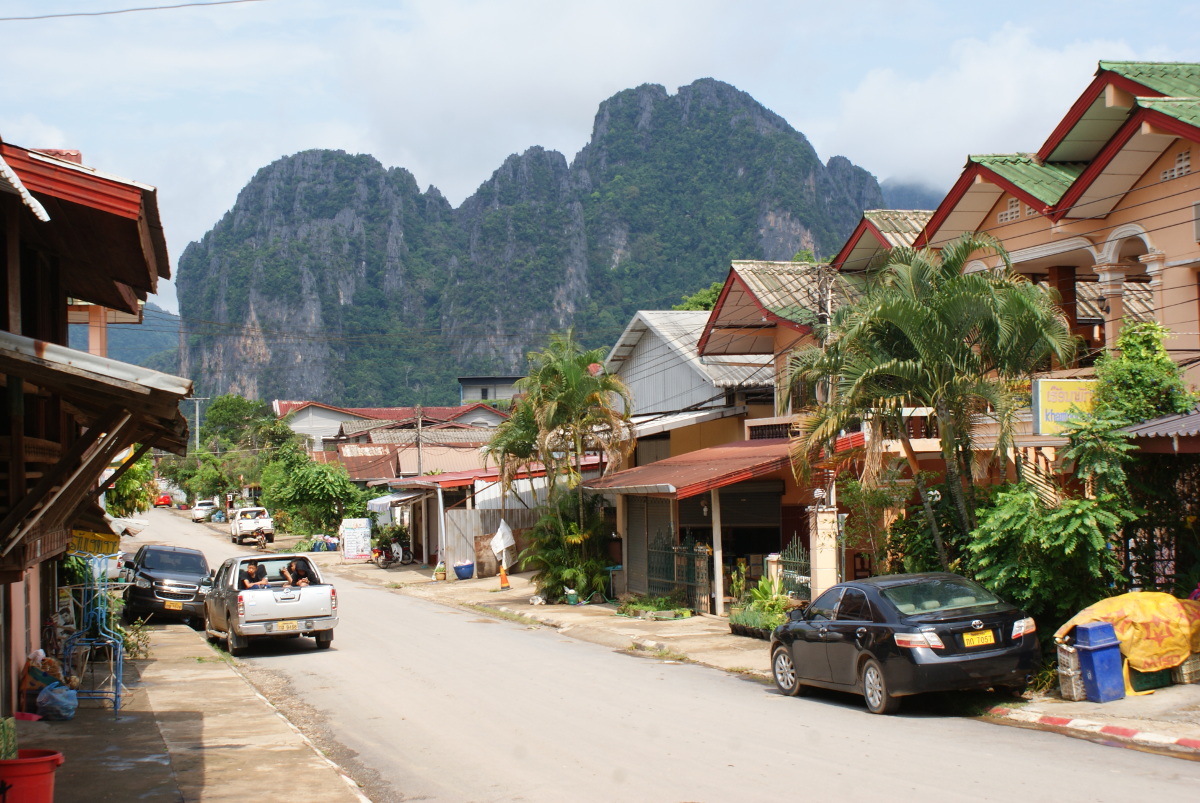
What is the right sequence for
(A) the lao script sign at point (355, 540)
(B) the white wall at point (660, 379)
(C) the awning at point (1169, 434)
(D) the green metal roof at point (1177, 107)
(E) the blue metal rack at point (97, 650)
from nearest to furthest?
(C) the awning at point (1169, 434)
(E) the blue metal rack at point (97, 650)
(D) the green metal roof at point (1177, 107)
(B) the white wall at point (660, 379)
(A) the lao script sign at point (355, 540)

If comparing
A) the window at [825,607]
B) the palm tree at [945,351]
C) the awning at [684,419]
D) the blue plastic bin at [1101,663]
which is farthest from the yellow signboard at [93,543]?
the blue plastic bin at [1101,663]

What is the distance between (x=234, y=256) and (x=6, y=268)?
6869 inches

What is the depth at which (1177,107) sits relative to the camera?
14992mm

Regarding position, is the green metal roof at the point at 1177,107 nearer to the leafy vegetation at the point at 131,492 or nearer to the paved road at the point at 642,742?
the paved road at the point at 642,742

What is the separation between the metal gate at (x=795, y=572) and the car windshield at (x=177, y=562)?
13612 millimetres

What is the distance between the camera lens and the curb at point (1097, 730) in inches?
372

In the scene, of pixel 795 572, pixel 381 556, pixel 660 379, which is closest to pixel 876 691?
pixel 795 572

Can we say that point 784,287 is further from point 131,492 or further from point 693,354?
point 131,492

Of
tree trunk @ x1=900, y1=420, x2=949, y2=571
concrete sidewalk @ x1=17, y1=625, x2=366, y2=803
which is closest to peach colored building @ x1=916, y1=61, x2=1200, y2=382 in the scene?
tree trunk @ x1=900, y1=420, x2=949, y2=571

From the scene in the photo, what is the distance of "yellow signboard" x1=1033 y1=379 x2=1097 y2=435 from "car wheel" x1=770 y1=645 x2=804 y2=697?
4183mm

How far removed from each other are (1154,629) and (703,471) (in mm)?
10788

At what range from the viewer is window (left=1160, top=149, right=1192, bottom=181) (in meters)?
15.2

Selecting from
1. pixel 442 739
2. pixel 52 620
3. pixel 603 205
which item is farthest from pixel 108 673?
pixel 603 205

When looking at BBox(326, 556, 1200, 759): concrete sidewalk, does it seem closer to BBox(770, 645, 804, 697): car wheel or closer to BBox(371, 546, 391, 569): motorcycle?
BBox(770, 645, 804, 697): car wheel
